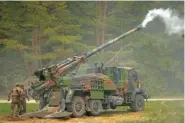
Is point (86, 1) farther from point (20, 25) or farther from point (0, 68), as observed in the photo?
point (0, 68)

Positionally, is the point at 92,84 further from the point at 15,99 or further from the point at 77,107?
the point at 15,99

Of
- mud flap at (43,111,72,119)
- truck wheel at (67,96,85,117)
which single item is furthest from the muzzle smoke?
mud flap at (43,111,72,119)

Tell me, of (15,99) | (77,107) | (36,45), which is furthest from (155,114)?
(36,45)

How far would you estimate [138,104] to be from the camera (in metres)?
22.5

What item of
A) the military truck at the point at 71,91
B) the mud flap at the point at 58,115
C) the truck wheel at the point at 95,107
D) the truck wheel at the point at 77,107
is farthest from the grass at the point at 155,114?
the mud flap at the point at 58,115

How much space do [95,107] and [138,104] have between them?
386 cm

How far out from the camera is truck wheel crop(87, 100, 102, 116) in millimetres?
19109

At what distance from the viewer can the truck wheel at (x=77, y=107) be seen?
1820 cm

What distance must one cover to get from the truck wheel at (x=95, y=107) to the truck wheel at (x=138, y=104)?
3.18 meters

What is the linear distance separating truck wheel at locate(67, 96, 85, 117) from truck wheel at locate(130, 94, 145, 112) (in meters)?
4.36

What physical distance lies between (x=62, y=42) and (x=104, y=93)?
18059mm

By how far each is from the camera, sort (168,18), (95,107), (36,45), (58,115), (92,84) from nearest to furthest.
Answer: (58,115), (92,84), (95,107), (168,18), (36,45)

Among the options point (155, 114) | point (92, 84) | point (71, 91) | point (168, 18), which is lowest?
point (155, 114)

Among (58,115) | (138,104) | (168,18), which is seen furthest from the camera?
(168,18)
